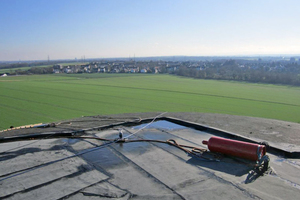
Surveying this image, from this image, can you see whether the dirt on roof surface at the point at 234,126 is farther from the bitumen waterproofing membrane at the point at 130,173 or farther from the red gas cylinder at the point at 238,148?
the red gas cylinder at the point at 238,148

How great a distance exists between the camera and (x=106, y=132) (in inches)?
421

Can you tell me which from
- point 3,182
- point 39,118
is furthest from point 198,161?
point 39,118

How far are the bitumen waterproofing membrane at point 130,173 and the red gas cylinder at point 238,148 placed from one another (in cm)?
22

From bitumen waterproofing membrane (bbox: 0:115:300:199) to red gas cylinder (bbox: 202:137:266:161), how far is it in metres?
0.22

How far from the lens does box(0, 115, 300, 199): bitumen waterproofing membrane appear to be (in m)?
5.69

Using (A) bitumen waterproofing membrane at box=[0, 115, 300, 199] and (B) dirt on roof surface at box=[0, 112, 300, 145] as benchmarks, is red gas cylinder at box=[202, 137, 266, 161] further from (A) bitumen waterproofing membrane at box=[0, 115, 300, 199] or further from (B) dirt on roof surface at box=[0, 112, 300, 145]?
(B) dirt on roof surface at box=[0, 112, 300, 145]

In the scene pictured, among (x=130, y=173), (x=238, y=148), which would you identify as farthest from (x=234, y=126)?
(x=130, y=173)

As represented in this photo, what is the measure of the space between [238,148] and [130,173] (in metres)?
3.45

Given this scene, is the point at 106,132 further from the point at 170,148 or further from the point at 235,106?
the point at 235,106

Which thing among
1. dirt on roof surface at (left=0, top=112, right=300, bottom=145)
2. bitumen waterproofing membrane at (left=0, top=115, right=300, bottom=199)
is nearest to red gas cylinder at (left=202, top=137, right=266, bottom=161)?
bitumen waterproofing membrane at (left=0, top=115, right=300, bottom=199)

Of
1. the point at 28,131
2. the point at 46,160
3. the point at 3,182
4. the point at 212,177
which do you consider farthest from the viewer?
the point at 28,131

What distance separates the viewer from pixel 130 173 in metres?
6.74

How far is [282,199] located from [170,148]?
401 cm

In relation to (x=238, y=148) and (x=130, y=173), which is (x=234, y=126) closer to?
(x=238, y=148)
